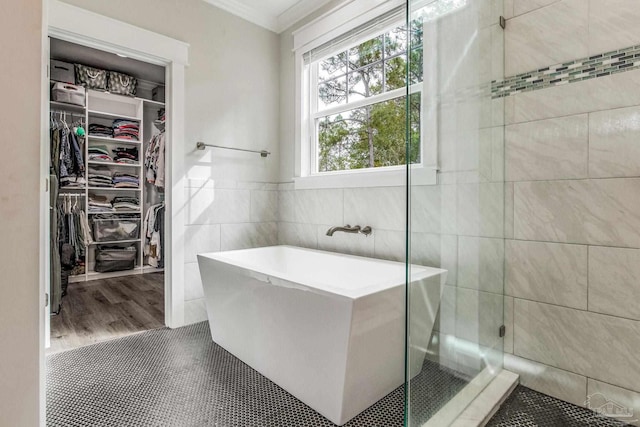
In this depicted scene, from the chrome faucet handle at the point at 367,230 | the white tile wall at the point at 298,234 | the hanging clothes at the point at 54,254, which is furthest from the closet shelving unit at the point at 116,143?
the chrome faucet handle at the point at 367,230

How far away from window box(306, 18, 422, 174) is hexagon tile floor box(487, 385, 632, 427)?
58.1 inches

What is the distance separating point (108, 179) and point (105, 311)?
197 cm

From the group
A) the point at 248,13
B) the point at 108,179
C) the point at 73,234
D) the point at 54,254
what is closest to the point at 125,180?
the point at 108,179

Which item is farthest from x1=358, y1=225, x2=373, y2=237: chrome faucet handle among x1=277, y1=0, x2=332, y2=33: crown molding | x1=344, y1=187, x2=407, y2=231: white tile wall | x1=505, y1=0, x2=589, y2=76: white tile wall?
x1=277, y1=0, x2=332, y2=33: crown molding

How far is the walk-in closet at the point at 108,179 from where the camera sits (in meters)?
3.52

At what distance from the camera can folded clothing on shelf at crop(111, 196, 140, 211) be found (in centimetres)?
429

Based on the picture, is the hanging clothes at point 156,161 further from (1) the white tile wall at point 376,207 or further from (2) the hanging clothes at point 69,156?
(1) the white tile wall at point 376,207

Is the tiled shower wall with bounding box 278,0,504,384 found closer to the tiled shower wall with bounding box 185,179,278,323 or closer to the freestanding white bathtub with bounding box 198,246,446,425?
the freestanding white bathtub with bounding box 198,246,446,425

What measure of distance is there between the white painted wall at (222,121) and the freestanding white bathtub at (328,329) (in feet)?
2.60

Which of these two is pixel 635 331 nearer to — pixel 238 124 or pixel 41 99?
pixel 41 99

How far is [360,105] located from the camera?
2594mm

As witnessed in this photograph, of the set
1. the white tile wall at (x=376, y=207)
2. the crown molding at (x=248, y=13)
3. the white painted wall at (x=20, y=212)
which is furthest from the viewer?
the crown molding at (x=248, y=13)

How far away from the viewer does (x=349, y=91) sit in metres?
2.71

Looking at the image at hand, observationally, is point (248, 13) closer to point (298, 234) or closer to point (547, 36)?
point (298, 234)
